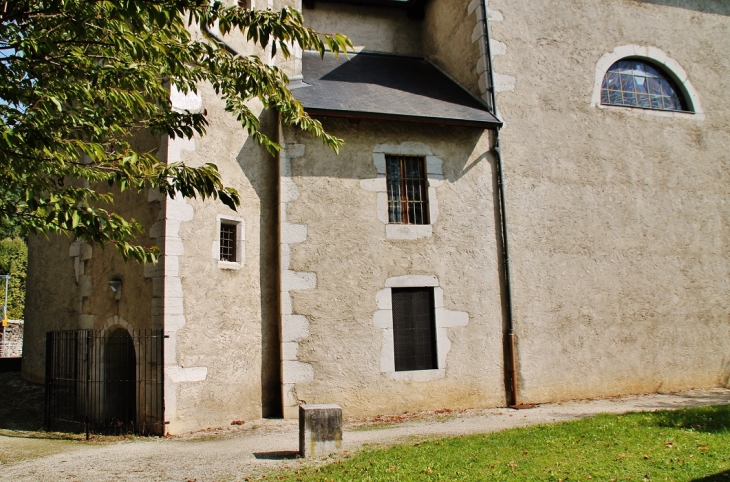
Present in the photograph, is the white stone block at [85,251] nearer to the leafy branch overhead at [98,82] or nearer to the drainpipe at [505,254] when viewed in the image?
the leafy branch overhead at [98,82]

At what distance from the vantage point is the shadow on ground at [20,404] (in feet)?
28.7

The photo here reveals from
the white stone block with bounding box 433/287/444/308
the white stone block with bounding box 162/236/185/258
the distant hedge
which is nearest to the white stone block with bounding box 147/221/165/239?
the white stone block with bounding box 162/236/185/258

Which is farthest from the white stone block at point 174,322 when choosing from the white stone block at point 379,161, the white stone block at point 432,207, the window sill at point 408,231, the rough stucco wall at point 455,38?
the rough stucco wall at point 455,38

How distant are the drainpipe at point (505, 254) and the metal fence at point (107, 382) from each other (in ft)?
17.3

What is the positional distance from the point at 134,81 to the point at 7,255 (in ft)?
92.9

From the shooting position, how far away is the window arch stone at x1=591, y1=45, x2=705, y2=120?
35.7 ft

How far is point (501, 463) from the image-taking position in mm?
5512

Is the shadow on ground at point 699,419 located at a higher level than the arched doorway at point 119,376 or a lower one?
lower

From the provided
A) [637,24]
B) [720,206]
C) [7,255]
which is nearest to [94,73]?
[637,24]

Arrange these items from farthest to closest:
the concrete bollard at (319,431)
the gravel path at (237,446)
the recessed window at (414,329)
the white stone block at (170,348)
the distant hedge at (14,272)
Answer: the distant hedge at (14,272)
the recessed window at (414,329)
the white stone block at (170,348)
the concrete bollard at (319,431)
the gravel path at (237,446)

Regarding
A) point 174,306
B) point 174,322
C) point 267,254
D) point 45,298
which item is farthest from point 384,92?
point 45,298

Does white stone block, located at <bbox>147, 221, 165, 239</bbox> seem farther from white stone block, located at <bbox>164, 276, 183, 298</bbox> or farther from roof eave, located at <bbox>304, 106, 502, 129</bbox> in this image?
roof eave, located at <bbox>304, 106, 502, 129</bbox>

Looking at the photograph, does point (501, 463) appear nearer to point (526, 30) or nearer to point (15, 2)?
point (15, 2)

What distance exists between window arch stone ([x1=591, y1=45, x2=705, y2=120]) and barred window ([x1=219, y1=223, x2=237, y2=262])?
726cm
